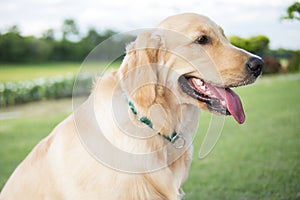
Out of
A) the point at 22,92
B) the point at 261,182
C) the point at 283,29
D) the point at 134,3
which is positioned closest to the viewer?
the point at 261,182

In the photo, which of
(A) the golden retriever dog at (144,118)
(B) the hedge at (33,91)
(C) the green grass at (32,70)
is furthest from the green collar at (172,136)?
(C) the green grass at (32,70)

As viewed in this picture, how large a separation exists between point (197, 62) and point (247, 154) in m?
3.07

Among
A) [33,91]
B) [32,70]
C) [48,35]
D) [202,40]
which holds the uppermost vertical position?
[202,40]

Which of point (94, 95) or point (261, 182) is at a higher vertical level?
point (94, 95)

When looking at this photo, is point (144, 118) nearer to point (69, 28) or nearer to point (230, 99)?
point (230, 99)

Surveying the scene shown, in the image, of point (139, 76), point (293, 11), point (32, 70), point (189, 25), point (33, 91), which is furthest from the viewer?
point (32, 70)

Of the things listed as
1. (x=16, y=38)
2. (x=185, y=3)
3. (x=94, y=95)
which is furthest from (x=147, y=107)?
(x=16, y=38)

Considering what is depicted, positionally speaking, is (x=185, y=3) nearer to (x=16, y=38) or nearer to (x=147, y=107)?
(x=147, y=107)

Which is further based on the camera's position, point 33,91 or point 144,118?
point 33,91

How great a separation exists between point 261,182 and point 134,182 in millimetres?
2200

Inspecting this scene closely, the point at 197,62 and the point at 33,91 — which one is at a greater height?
the point at 197,62

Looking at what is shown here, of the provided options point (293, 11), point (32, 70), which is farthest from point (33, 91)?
point (293, 11)

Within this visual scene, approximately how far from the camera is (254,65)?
8.30 feet

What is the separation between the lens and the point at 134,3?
1059 centimetres
